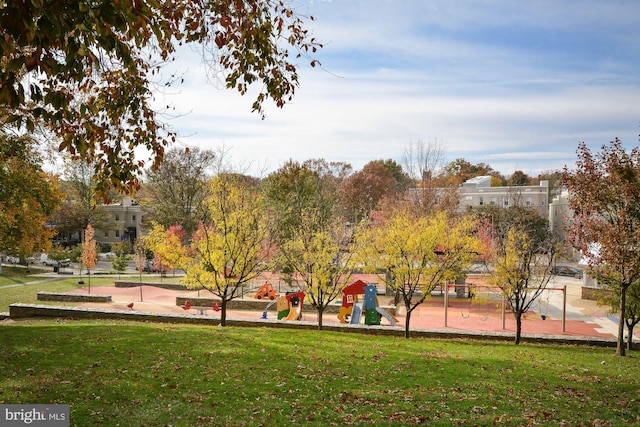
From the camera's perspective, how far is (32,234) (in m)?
22.3

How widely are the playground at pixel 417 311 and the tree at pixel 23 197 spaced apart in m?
5.39

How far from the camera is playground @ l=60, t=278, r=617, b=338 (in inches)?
862

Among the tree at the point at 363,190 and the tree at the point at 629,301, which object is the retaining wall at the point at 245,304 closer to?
the tree at the point at 629,301

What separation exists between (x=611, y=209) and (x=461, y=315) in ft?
42.8

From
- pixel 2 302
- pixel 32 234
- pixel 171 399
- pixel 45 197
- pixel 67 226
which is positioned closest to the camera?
pixel 171 399

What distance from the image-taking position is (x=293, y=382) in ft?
28.9

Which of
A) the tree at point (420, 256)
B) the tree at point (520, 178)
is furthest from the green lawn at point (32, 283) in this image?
the tree at point (520, 178)

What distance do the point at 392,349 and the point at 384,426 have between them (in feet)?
22.1

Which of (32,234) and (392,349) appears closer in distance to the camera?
(392,349)

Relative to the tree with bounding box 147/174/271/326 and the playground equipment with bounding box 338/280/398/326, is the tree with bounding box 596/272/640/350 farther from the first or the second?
the tree with bounding box 147/174/271/326

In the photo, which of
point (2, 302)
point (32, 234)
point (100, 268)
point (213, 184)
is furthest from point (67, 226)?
point (213, 184)

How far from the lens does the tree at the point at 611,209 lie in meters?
13.9

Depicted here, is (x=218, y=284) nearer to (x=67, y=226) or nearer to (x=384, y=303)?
(x=384, y=303)

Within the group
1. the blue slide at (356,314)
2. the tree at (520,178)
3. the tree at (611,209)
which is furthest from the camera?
the tree at (520,178)
